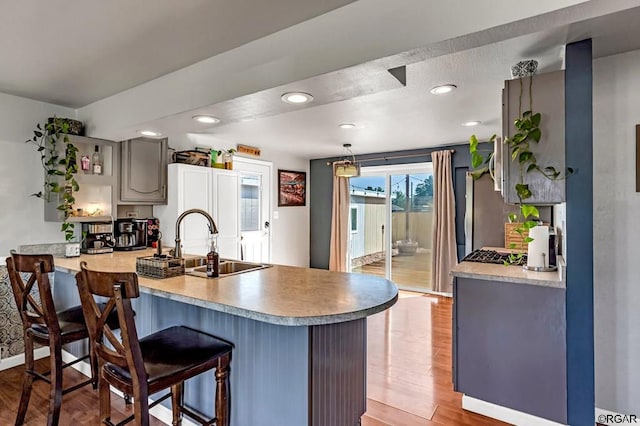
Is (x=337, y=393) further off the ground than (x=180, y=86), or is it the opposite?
(x=180, y=86)

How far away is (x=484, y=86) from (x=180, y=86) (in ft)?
7.60

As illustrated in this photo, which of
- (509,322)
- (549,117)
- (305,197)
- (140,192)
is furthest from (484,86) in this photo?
(305,197)

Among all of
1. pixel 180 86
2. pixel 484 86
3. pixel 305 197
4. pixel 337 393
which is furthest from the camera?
pixel 305 197

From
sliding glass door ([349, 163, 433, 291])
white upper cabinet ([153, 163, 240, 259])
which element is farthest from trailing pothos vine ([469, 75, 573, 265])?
sliding glass door ([349, 163, 433, 291])

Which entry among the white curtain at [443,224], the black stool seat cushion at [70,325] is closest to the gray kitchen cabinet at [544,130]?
the black stool seat cushion at [70,325]

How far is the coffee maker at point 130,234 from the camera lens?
3539 mm

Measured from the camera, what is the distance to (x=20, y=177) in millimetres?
3053

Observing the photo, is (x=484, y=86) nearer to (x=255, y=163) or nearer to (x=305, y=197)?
(x=255, y=163)

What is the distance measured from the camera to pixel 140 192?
11.9ft

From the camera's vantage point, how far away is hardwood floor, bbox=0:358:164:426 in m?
2.20

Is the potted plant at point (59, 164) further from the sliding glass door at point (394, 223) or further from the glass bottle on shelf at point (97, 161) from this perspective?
the sliding glass door at point (394, 223)

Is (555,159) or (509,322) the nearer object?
(555,159)

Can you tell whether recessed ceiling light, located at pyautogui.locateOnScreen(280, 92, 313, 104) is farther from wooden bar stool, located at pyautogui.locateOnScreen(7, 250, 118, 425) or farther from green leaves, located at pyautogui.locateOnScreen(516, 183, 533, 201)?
wooden bar stool, located at pyautogui.locateOnScreen(7, 250, 118, 425)

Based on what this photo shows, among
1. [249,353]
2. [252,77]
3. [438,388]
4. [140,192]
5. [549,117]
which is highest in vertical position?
[252,77]
